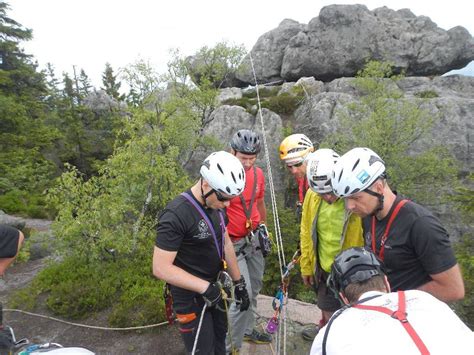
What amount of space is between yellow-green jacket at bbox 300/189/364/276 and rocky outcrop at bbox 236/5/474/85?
114 feet

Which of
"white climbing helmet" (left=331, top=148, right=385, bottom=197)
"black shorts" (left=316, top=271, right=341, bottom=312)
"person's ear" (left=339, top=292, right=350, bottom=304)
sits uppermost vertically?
"white climbing helmet" (left=331, top=148, right=385, bottom=197)

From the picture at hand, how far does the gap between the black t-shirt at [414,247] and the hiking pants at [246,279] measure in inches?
79.3

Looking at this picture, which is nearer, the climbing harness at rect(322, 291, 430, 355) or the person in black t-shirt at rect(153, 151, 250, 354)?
the climbing harness at rect(322, 291, 430, 355)

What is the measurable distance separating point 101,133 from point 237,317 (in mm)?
27033

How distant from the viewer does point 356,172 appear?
265cm

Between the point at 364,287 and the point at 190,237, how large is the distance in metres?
1.56

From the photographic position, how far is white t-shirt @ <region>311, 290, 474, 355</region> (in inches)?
52.4

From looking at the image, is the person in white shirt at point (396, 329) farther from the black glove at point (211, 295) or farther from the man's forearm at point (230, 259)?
the man's forearm at point (230, 259)

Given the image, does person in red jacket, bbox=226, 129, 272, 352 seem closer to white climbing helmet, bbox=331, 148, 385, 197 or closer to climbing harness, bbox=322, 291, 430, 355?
white climbing helmet, bbox=331, 148, 385, 197

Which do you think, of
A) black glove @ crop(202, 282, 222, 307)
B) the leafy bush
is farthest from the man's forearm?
the leafy bush

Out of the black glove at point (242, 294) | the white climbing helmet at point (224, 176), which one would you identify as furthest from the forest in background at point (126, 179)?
the white climbing helmet at point (224, 176)

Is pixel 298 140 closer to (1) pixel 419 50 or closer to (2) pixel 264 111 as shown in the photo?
(2) pixel 264 111

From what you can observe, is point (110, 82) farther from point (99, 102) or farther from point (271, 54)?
point (271, 54)

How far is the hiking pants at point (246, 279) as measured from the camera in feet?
13.3
